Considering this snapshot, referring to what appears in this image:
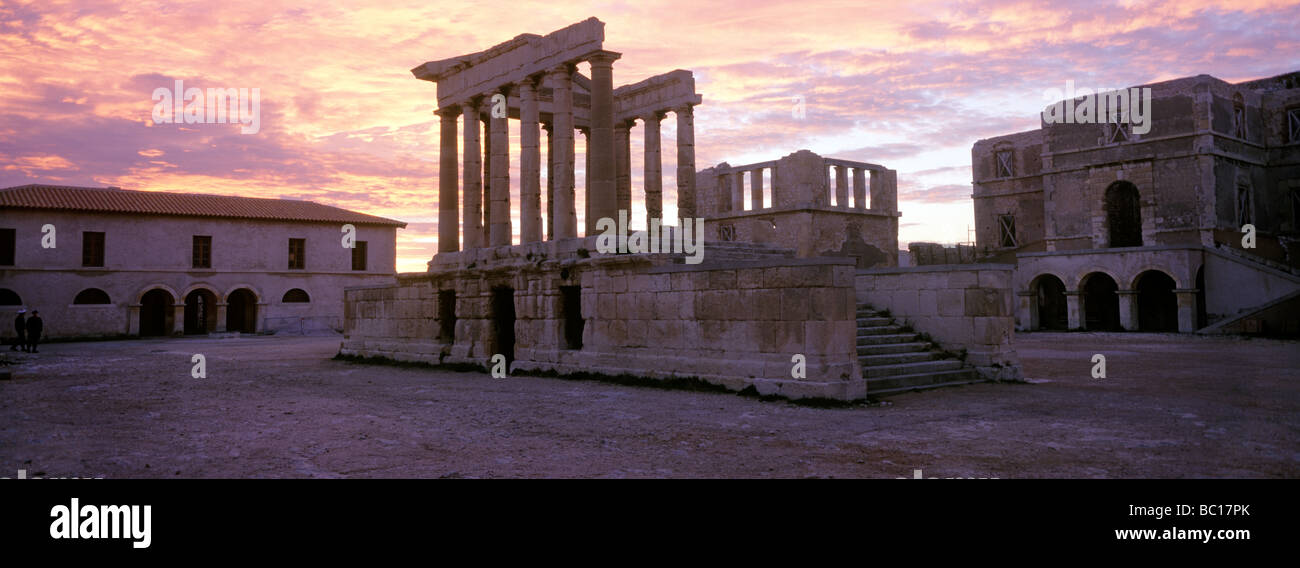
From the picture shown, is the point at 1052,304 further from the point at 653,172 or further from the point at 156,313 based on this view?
the point at 156,313

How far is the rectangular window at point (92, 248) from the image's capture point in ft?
109

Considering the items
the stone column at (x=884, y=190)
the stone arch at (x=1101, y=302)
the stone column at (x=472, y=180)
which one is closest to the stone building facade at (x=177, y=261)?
the stone column at (x=472, y=180)

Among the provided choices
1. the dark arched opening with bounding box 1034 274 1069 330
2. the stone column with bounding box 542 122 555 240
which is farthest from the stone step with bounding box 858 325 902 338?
the dark arched opening with bounding box 1034 274 1069 330

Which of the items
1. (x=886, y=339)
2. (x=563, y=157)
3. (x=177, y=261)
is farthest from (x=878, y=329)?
(x=177, y=261)

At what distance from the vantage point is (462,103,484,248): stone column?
17359 millimetres

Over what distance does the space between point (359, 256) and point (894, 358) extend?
34.7 m

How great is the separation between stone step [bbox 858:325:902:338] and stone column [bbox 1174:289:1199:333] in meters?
18.1

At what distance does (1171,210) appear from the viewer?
3012 cm

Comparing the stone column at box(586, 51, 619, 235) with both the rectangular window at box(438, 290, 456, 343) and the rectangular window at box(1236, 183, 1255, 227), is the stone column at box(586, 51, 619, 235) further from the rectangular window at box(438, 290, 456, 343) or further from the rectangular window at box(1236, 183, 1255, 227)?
the rectangular window at box(1236, 183, 1255, 227)

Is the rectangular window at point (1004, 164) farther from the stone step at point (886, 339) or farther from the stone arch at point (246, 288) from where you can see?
the stone arch at point (246, 288)

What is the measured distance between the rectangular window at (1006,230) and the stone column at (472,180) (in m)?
31.8
